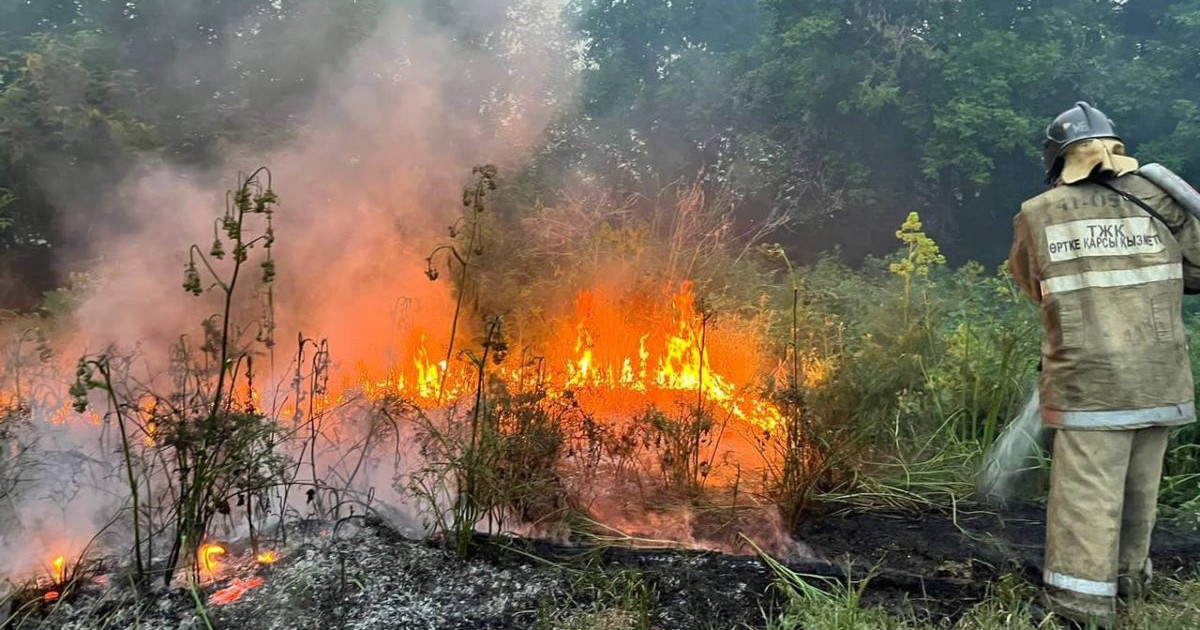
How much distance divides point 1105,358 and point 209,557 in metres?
→ 3.89

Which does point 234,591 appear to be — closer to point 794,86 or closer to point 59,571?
point 59,571

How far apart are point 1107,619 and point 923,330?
2442 millimetres

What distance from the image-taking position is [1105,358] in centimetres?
299

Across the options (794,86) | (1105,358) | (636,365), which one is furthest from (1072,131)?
(794,86)

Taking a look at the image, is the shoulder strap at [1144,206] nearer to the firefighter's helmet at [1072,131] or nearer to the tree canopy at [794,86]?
the firefighter's helmet at [1072,131]

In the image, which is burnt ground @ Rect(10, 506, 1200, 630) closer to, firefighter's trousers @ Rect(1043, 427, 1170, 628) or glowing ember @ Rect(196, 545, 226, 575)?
glowing ember @ Rect(196, 545, 226, 575)

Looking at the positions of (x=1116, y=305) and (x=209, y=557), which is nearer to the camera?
(x=1116, y=305)

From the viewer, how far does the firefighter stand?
298 centimetres

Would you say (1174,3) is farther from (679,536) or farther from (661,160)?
(679,536)

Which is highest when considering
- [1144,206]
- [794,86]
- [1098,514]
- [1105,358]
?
[794,86]

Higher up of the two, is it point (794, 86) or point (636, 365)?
point (794, 86)

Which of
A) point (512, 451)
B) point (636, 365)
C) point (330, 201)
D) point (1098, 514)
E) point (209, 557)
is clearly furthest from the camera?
point (330, 201)

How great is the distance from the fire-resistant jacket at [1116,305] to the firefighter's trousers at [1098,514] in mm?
109

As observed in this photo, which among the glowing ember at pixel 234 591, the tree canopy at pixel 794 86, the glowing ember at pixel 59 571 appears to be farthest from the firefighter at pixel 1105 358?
the tree canopy at pixel 794 86
